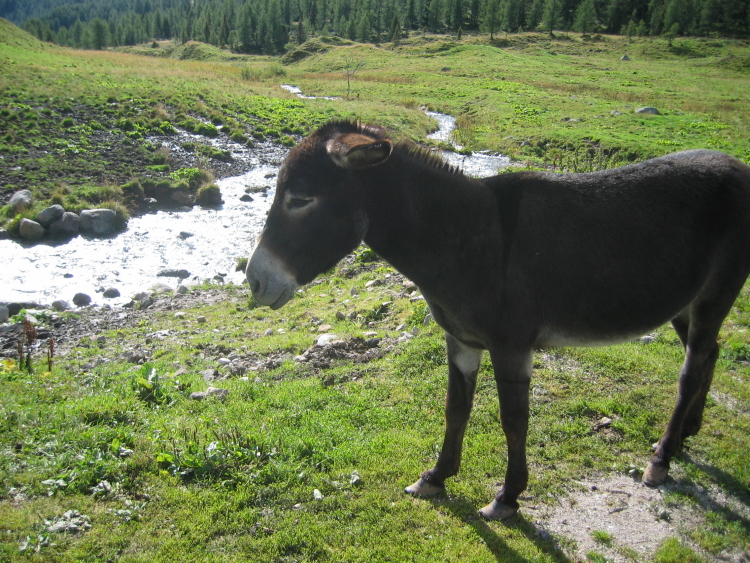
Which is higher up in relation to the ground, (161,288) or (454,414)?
(454,414)

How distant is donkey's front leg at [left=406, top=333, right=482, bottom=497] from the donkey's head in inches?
56.9

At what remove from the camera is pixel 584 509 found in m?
4.62

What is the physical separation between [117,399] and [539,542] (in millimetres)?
5442

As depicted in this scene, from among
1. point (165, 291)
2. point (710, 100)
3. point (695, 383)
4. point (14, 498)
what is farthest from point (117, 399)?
point (710, 100)

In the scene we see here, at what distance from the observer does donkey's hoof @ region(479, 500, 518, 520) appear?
14.5 ft

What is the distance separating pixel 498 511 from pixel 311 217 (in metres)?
2.92

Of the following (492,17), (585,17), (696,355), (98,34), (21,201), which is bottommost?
(21,201)

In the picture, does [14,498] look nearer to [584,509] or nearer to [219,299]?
[584,509]

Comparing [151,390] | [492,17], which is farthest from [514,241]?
[492,17]

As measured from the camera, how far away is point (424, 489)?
480 centimetres

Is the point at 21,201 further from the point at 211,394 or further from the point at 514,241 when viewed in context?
the point at 514,241

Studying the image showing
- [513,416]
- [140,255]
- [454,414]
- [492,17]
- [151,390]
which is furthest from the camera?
[492,17]

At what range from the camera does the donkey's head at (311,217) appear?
3.89 m

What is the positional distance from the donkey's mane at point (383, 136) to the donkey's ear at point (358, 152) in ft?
1.14
